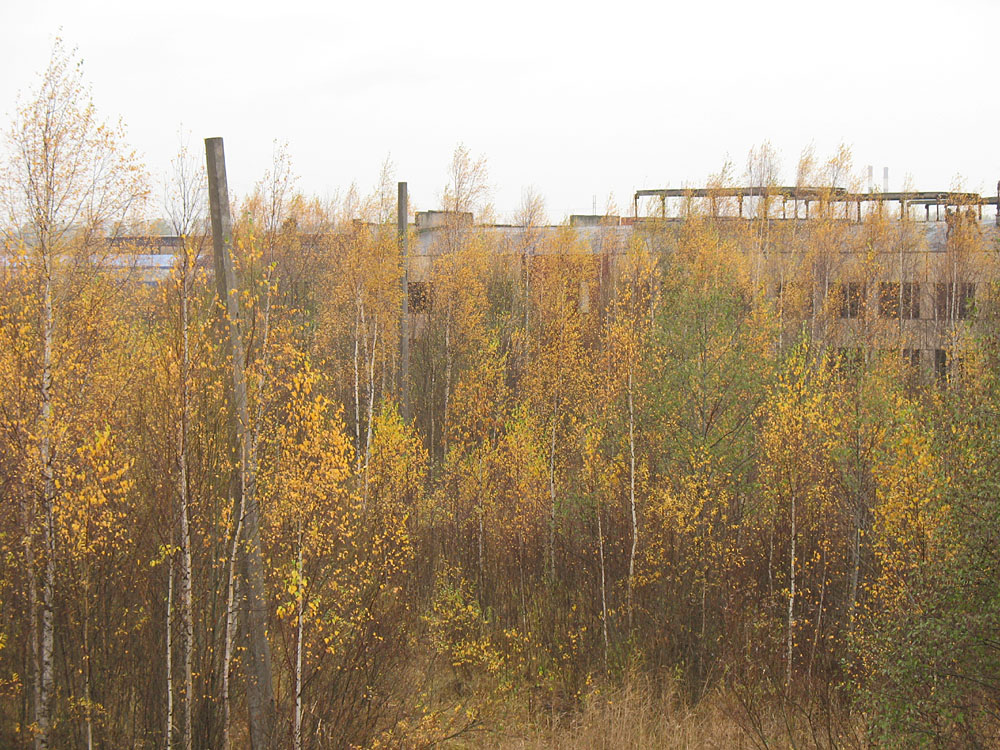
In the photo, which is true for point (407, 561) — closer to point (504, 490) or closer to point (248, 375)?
point (504, 490)

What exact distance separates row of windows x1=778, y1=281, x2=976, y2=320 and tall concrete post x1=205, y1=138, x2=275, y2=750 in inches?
1026

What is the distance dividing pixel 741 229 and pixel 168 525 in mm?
30258

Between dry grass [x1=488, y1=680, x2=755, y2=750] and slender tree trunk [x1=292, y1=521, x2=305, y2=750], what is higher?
slender tree trunk [x1=292, y1=521, x2=305, y2=750]

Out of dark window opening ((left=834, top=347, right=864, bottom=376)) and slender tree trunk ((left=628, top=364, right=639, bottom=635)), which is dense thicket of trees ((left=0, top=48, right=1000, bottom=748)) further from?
dark window opening ((left=834, top=347, right=864, bottom=376))

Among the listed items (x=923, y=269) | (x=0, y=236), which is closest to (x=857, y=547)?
(x=0, y=236)

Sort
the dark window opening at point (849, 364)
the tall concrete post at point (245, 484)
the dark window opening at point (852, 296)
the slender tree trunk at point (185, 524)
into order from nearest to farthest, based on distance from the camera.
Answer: the slender tree trunk at point (185, 524)
the tall concrete post at point (245, 484)
the dark window opening at point (849, 364)
the dark window opening at point (852, 296)

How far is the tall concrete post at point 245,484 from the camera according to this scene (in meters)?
8.76

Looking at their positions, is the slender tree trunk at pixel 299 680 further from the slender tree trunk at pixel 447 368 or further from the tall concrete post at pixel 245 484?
the slender tree trunk at pixel 447 368

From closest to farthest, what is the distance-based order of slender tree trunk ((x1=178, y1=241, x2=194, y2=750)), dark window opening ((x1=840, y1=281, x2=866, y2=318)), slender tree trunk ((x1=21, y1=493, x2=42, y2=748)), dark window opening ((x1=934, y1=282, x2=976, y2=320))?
slender tree trunk ((x1=178, y1=241, x2=194, y2=750))
slender tree trunk ((x1=21, y1=493, x2=42, y2=748))
dark window opening ((x1=840, y1=281, x2=866, y2=318))
dark window opening ((x1=934, y1=282, x2=976, y2=320))

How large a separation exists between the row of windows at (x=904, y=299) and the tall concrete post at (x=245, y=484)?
1026 inches

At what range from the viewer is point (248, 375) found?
8.91 metres

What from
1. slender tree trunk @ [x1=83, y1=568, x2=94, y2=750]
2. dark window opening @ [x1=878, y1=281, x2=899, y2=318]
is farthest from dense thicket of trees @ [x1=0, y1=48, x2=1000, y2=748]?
dark window opening @ [x1=878, y1=281, x2=899, y2=318]

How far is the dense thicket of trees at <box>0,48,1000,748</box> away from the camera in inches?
341

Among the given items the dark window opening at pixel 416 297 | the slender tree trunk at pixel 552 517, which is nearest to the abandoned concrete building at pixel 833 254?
the dark window opening at pixel 416 297
